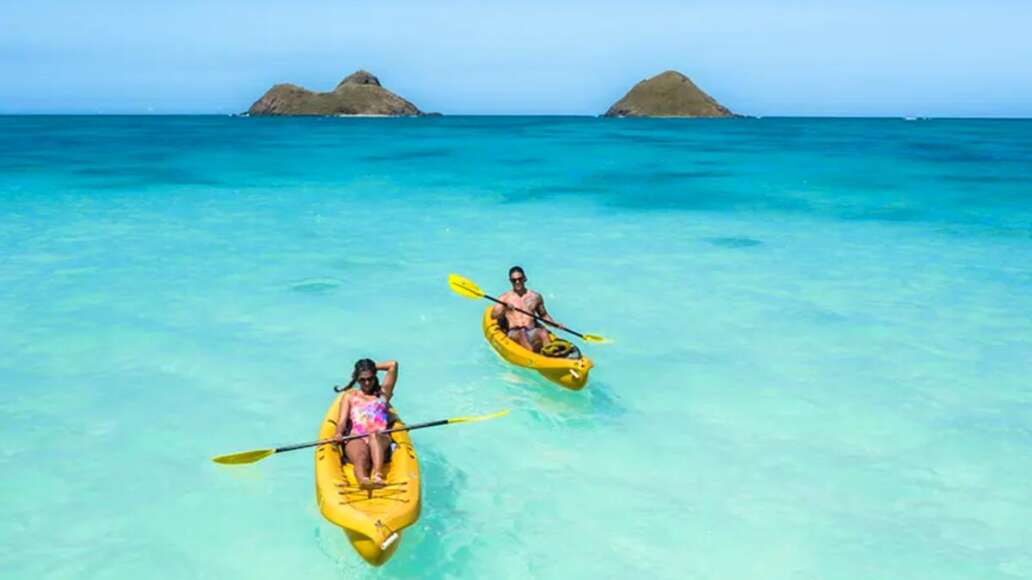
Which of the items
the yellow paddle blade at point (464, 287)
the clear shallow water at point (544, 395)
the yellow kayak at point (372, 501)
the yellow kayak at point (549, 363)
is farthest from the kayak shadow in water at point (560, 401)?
the yellow kayak at point (372, 501)

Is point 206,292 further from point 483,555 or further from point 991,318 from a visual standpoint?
point 991,318

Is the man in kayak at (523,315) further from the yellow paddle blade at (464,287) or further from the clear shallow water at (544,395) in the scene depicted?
the yellow paddle blade at (464,287)

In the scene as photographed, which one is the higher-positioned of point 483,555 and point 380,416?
point 380,416

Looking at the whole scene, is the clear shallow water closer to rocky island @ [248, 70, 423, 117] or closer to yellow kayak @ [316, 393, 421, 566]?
yellow kayak @ [316, 393, 421, 566]

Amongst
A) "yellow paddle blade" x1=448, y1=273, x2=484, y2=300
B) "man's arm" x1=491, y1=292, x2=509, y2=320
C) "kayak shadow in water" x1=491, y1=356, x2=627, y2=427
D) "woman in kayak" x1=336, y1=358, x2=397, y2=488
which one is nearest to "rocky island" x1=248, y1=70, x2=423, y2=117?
"yellow paddle blade" x1=448, y1=273, x2=484, y2=300

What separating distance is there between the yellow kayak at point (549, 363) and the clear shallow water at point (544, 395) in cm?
41

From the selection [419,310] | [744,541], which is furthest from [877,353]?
[419,310]

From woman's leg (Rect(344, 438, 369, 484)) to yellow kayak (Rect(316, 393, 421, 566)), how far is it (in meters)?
0.07

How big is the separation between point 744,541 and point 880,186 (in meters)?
35.1

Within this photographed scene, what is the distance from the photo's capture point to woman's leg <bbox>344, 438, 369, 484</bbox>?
24.1 feet

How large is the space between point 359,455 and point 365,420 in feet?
1.88

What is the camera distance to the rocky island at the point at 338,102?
186 m

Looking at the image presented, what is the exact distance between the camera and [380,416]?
317 inches

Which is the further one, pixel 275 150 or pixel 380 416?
pixel 275 150
